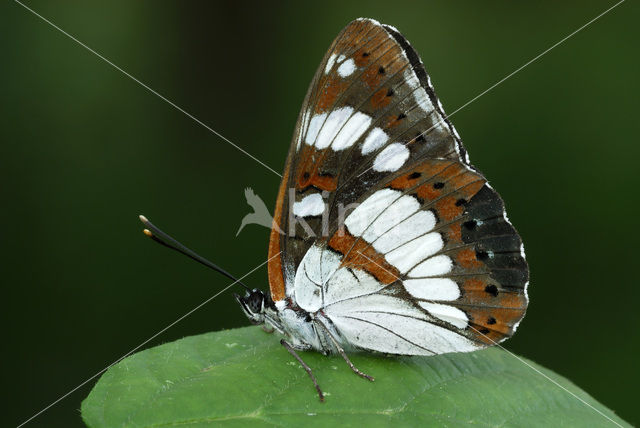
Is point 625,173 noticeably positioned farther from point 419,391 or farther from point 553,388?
point 419,391

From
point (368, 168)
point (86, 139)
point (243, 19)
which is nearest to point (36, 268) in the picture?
point (86, 139)

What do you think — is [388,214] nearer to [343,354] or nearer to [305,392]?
[343,354]

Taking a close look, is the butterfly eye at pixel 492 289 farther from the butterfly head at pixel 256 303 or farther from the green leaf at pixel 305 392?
the butterfly head at pixel 256 303

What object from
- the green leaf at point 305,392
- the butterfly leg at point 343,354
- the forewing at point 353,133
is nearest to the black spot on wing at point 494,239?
the forewing at point 353,133

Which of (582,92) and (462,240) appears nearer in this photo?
(462,240)

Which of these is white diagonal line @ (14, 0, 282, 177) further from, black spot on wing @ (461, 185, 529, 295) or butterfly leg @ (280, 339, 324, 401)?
butterfly leg @ (280, 339, 324, 401)

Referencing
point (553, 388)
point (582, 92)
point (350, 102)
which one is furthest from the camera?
point (582, 92)
